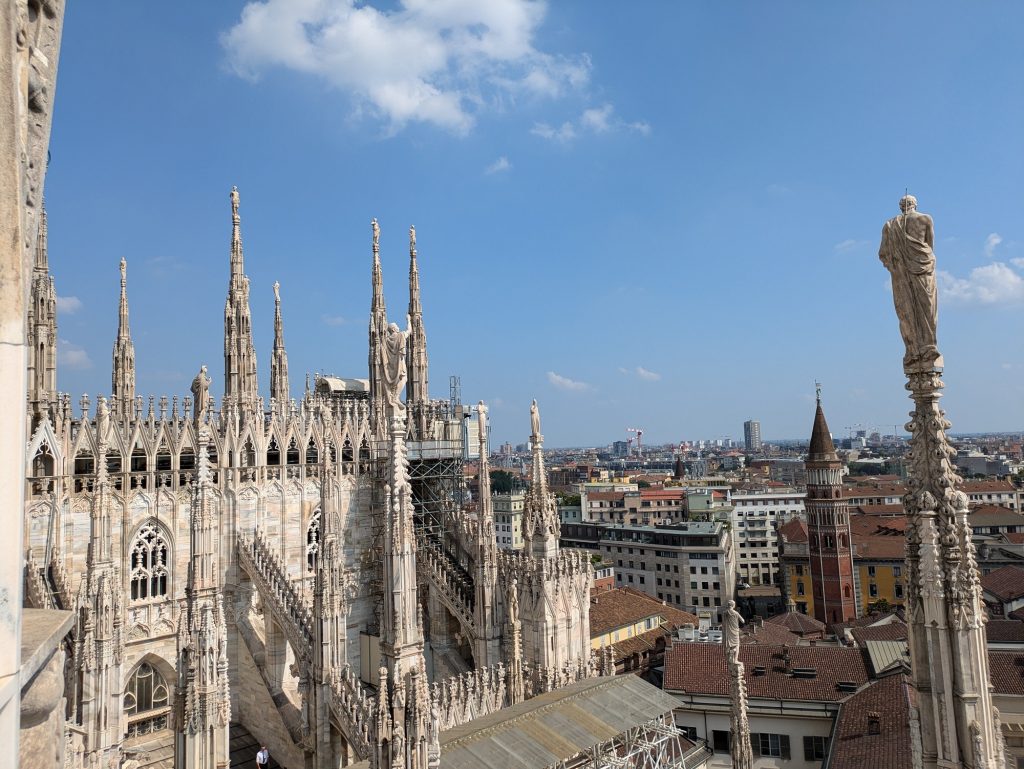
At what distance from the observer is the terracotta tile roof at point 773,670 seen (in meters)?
27.5

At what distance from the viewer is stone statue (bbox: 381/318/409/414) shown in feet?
28.4

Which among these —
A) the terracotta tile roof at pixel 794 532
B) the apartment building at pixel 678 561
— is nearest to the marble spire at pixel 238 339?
the apartment building at pixel 678 561

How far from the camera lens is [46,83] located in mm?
2688

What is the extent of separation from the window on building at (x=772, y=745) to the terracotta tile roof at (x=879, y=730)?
3.73 meters

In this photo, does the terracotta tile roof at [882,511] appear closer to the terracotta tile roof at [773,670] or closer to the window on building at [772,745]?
the terracotta tile roof at [773,670]

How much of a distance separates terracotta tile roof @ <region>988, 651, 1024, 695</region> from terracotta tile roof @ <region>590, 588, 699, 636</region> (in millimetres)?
22356

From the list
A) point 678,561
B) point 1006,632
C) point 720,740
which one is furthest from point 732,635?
point 678,561

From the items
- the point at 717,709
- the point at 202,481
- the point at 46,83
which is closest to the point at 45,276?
the point at 202,481

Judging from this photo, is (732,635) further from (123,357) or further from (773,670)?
(123,357)

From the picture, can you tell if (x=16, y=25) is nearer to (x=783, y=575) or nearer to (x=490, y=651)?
(x=490, y=651)

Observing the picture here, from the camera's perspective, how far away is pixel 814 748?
87.6ft

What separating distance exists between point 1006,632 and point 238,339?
108ft

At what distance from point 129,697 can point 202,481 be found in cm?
1173

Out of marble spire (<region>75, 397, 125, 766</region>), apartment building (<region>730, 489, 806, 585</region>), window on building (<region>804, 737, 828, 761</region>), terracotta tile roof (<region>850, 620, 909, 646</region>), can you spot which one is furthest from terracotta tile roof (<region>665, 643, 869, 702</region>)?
apartment building (<region>730, 489, 806, 585</region>)
